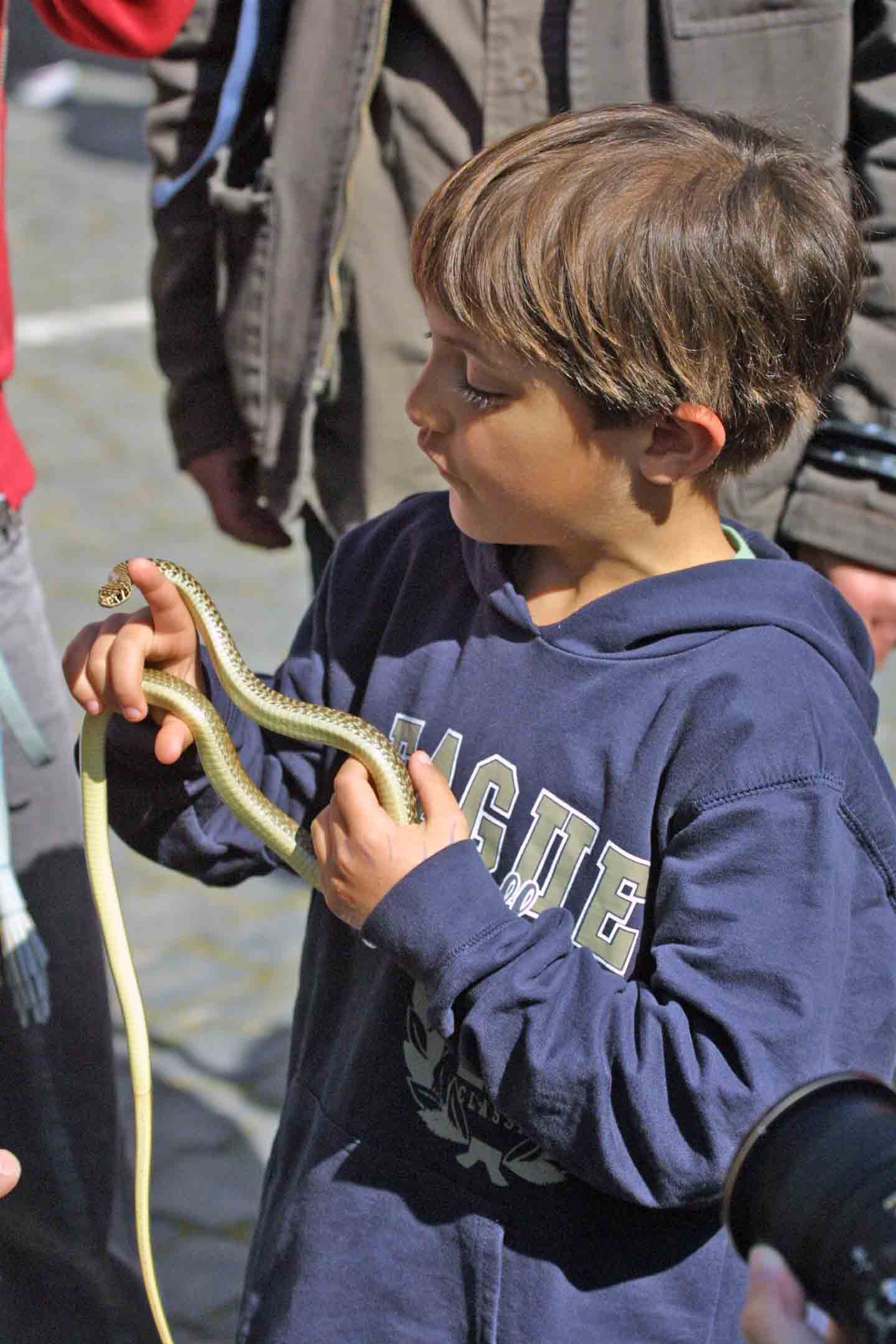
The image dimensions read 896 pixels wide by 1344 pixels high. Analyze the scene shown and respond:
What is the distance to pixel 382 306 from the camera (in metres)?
2.95

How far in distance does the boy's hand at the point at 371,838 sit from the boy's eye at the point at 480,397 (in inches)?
15.7

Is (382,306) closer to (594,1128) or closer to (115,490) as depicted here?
(594,1128)

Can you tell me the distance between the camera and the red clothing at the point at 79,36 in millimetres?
2541

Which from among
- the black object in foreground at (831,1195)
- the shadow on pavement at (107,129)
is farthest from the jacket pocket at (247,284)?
the shadow on pavement at (107,129)

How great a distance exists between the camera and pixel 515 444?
1.88m

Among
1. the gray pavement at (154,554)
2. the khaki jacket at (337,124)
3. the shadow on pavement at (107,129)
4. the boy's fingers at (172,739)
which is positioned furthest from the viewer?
the shadow on pavement at (107,129)

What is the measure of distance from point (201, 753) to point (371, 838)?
0.37 metres

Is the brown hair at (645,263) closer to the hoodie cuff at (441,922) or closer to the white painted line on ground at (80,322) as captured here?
the hoodie cuff at (441,922)

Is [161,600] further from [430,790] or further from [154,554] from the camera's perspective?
[154,554]

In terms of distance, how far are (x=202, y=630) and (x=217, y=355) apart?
4.11ft

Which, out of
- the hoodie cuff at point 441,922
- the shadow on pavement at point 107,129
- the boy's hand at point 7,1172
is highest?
the hoodie cuff at point 441,922

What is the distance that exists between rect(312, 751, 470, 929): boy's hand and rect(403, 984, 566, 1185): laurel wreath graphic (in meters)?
0.17

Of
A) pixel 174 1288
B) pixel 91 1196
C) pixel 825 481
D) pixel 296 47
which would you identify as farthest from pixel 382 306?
pixel 174 1288

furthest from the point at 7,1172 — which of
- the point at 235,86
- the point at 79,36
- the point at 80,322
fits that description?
the point at 80,322
